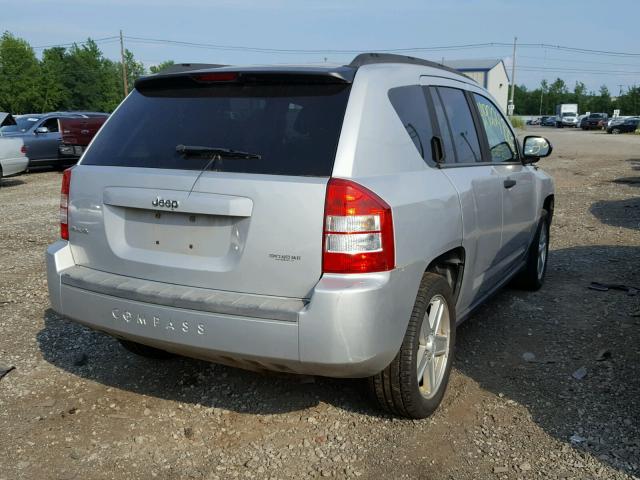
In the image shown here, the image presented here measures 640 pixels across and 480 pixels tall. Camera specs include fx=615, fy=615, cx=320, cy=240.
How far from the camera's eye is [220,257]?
2818 mm

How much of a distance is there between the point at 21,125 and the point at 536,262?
16.6m

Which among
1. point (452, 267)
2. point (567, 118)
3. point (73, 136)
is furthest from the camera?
point (567, 118)

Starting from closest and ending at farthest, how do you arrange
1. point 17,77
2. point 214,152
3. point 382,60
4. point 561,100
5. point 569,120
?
point 214,152, point 382,60, point 17,77, point 569,120, point 561,100

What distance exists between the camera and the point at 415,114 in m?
3.29

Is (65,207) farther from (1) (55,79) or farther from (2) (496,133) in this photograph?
(1) (55,79)

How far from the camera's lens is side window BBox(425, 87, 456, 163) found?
357 cm

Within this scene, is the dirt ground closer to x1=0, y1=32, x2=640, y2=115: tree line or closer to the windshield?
the windshield

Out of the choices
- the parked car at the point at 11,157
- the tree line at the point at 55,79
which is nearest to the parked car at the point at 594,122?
the tree line at the point at 55,79

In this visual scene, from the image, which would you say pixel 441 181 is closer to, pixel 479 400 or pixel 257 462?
pixel 479 400

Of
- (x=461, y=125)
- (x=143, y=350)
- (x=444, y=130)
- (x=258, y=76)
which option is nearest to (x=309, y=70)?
(x=258, y=76)

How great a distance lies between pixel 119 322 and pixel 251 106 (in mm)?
1239

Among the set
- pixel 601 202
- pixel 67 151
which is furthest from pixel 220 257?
pixel 67 151

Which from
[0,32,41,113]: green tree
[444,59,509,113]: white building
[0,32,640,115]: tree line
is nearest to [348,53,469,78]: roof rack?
[0,32,640,115]: tree line

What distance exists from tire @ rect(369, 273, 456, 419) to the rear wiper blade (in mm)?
1074
